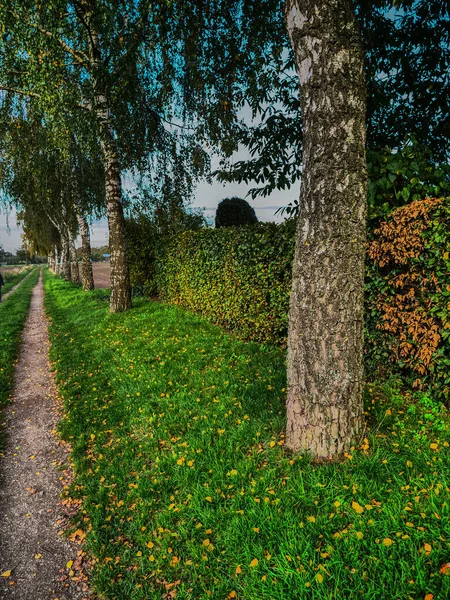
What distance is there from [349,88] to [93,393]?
5.33 meters

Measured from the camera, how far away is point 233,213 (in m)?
16.5

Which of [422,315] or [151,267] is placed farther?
[151,267]

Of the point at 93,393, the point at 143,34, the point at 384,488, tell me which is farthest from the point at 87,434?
the point at 143,34

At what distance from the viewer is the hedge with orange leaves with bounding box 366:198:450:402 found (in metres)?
3.59

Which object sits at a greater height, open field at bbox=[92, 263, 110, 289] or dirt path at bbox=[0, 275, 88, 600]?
open field at bbox=[92, 263, 110, 289]

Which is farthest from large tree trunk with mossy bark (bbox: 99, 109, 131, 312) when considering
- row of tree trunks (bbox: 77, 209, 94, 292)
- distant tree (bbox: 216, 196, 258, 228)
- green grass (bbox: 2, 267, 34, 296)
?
green grass (bbox: 2, 267, 34, 296)

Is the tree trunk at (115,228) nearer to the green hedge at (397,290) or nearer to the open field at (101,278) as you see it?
the green hedge at (397,290)

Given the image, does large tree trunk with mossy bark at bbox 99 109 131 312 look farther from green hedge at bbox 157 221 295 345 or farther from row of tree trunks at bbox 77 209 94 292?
row of tree trunks at bbox 77 209 94 292

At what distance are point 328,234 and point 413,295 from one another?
1.75 metres

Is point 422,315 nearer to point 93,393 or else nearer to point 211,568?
point 211,568

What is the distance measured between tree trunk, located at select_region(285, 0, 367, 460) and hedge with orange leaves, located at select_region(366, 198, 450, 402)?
48.0 inches

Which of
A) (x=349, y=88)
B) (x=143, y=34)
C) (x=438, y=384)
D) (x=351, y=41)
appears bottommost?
(x=438, y=384)

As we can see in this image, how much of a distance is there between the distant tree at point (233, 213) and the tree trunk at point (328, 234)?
13594 mm

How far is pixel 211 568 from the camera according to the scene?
235cm
